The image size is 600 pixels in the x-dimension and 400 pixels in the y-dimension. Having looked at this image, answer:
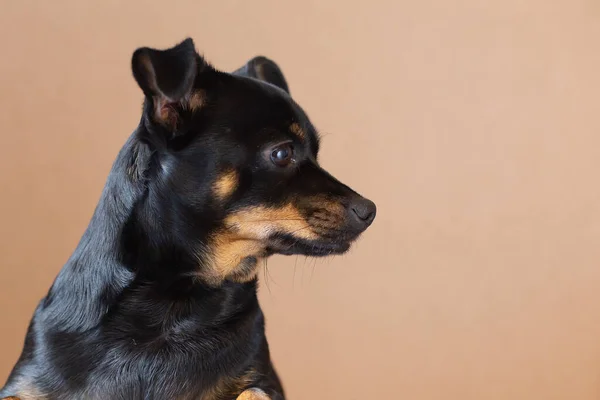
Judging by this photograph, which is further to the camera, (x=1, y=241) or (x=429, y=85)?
(x=429, y=85)

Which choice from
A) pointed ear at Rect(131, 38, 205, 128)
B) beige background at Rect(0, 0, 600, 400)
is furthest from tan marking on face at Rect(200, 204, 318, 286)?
beige background at Rect(0, 0, 600, 400)

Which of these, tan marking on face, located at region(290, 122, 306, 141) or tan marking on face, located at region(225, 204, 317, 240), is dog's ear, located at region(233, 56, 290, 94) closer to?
tan marking on face, located at region(290, 122, 306, 141)

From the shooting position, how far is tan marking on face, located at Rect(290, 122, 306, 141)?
1.50m

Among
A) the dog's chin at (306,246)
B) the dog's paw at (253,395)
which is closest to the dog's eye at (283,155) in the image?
the dog's chin at (306,246)

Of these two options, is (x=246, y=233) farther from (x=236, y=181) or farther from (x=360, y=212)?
(x=360, y=212)

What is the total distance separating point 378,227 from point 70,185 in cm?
117

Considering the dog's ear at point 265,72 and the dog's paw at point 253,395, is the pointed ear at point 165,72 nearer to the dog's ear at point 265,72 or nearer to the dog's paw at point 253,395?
the dog's ear at point 265,72

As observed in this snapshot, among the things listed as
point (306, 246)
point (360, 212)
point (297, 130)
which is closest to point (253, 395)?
point (306, 246)

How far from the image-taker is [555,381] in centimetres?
306

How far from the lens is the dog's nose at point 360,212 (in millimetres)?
1474

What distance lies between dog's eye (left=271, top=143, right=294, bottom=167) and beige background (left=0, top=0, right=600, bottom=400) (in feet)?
4.38

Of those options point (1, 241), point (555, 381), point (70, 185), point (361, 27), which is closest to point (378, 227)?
point (361, 27)

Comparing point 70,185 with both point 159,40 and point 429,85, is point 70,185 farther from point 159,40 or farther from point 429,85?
point 429,85

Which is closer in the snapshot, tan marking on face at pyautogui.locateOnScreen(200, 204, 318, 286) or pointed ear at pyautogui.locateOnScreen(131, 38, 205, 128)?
pointed ear at pyautogui.locateOnScreen(131, 38, 205, 128)
